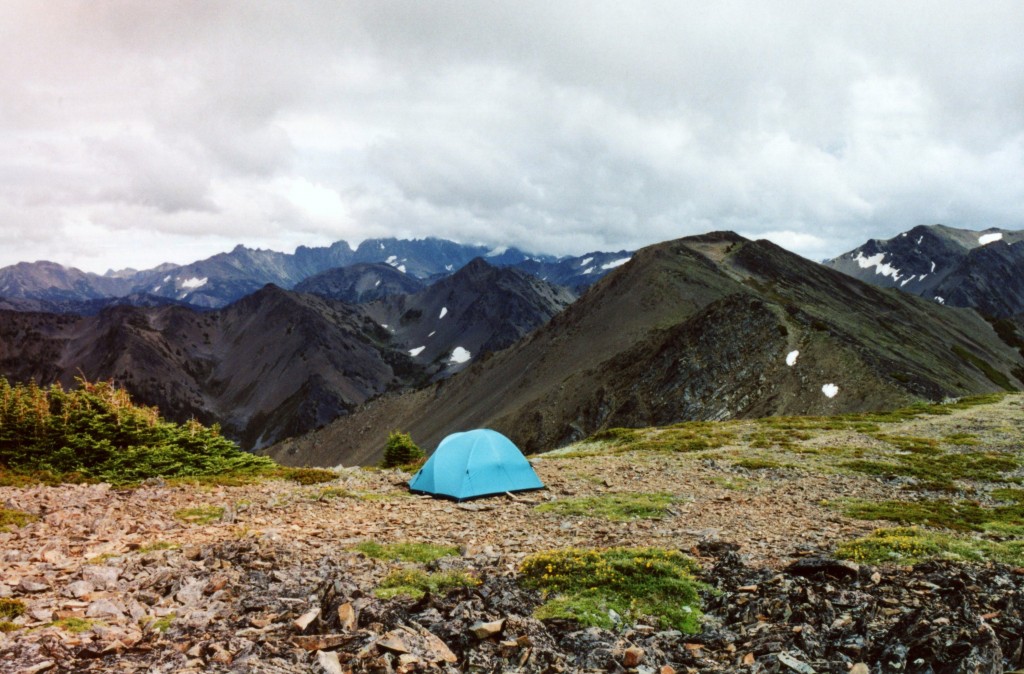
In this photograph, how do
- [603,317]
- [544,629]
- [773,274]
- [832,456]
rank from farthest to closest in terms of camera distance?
[773,274]
[603,317]
[832,456]
[544,629]

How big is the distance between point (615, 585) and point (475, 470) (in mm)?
10577

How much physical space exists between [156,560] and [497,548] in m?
7.72

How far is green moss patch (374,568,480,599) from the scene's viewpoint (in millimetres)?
11555

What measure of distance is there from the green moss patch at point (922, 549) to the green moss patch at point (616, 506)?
5.95m

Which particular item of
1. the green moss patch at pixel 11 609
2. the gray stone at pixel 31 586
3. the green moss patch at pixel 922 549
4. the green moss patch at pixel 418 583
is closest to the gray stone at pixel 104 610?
the green moss patch at pixel 11 609

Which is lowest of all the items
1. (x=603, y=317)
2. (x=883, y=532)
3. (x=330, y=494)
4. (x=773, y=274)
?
(x=330, y=494)

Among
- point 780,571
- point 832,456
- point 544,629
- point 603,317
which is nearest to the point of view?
point 544,629

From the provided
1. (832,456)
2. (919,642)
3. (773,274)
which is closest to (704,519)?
(919,642)

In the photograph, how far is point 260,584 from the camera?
1155 cm

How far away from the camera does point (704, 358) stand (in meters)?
88.0

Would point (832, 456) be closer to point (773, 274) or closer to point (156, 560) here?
point (156, 560)

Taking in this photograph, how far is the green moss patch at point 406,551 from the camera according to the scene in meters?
13.8

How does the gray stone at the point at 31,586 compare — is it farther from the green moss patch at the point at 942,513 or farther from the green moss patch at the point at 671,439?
the green moss patch at the point at 671,439

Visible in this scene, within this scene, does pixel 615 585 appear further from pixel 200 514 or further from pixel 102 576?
pixel 200 514
